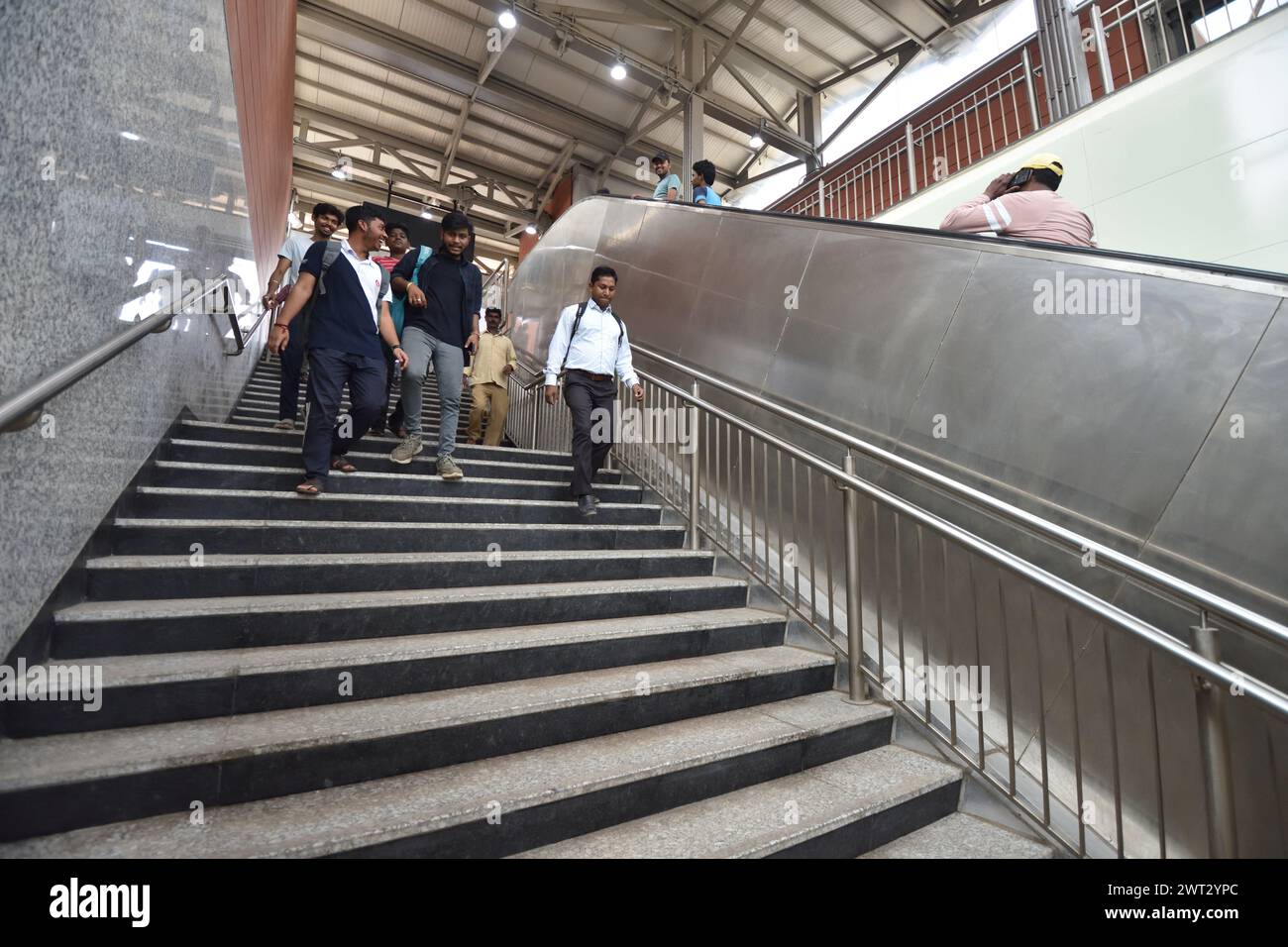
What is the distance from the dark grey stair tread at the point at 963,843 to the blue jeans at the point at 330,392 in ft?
9.53

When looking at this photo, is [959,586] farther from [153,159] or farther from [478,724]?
[153,159]

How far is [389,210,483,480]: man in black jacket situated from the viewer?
356 cm

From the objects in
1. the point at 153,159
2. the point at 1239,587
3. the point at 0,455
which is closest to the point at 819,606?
the point at 1239,587

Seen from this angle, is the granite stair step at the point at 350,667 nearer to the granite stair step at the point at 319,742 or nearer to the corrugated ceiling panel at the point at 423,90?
the granite stair step at the point at 319,742

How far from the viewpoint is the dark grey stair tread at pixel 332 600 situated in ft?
6.20

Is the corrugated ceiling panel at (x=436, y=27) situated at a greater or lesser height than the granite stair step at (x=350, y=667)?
greater

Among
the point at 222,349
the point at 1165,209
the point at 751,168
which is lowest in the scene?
the point at 222,349

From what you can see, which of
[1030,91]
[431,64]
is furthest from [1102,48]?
[431,64]

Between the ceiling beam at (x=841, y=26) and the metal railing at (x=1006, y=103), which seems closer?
the metal railing at (x=1006, y=103)

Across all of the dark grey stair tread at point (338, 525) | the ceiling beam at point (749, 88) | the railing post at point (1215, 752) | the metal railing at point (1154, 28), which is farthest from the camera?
the ceiling beam at point (749, 88)

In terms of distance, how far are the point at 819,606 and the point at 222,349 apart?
451cm

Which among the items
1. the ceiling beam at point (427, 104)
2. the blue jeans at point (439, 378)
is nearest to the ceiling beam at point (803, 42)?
the ceiling beam at point (427, 104)

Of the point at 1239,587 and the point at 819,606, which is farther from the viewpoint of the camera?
the point at 819,606
